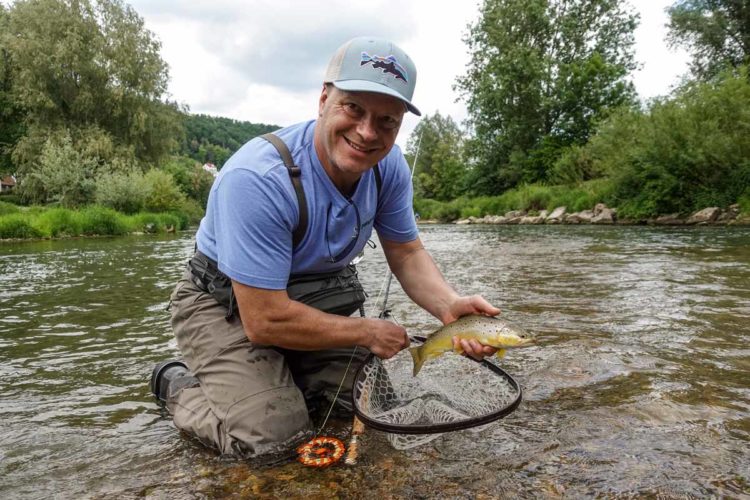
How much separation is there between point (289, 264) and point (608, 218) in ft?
76.3

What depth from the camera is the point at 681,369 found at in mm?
3627

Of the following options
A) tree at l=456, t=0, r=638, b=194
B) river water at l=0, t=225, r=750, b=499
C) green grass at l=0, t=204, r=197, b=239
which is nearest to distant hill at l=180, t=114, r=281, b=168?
tree at l=456, t=0, r=638, b=194

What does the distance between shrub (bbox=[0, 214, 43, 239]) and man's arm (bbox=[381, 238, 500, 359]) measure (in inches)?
868

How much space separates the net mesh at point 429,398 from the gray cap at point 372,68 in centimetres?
146

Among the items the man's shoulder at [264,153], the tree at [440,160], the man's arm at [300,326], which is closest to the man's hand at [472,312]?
the man's arm at [300,326]

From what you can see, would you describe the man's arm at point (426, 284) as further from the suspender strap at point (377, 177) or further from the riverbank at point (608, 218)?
the riverbank at point (608, 218)

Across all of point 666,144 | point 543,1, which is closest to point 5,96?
point 543,1

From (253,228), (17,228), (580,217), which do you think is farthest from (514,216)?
(253,228)

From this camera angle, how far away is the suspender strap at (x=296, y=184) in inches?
107

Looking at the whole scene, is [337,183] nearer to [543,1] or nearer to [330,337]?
[330,337]

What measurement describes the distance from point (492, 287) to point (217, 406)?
209 inches

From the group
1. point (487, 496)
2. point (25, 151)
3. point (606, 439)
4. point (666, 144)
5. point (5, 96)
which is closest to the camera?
point (487, 496)

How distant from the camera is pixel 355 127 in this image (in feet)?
8.81

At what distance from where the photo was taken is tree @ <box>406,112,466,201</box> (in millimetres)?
63822
